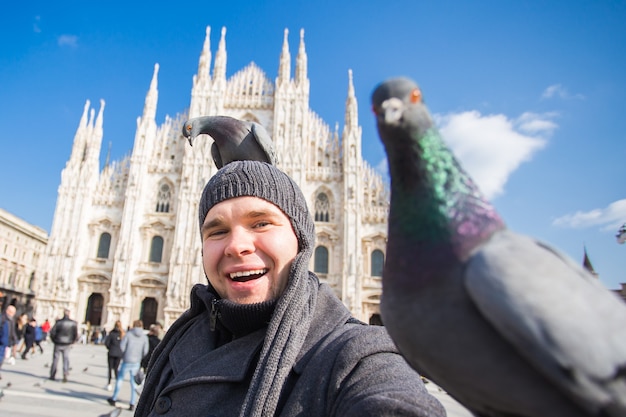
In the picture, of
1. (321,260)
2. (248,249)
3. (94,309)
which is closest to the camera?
(248,249)

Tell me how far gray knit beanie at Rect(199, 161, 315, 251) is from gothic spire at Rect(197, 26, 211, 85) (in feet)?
74.6

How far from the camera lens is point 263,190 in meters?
1.50

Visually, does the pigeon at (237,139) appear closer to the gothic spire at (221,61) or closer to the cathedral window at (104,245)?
the cathedral window at (104,245)

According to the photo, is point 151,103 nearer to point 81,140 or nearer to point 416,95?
point 81,140

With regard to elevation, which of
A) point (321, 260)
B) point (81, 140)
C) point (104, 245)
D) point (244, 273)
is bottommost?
point (244, 273)

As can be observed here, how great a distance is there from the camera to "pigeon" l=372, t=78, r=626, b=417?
651 mm

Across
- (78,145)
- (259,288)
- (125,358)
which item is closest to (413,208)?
(259,288)

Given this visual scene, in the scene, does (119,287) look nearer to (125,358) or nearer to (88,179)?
(88,179)

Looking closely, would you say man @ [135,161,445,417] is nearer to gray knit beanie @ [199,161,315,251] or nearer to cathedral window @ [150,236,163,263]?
gray knit beanie @ [199,161,315,251]

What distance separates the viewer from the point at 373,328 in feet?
3.83

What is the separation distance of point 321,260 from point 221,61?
1279 cm

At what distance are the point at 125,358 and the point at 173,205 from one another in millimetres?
15769

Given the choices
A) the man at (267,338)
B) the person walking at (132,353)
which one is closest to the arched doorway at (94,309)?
the person walking at (132,353)

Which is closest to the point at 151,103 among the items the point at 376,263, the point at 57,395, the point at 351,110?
the point at 351,110
